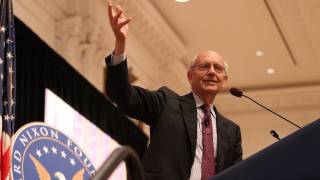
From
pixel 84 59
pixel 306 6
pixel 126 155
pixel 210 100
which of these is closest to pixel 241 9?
pixel 306 6

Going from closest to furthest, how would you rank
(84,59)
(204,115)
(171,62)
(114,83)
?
1. (114,83)
2. (204,115)
3. (84,59)
4. (171,62)

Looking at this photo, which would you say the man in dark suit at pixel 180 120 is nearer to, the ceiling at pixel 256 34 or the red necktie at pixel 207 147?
the red necktie at pixel 207 147

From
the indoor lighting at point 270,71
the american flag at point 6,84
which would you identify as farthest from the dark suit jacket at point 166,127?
the indoor lighting at point 270,71

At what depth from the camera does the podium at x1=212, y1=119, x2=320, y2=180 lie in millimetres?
2082

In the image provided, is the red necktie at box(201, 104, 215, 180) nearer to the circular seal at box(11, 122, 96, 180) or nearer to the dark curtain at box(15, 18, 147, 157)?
the circular seal at box(11, 122, 96, 180)

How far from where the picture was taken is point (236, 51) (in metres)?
10.8

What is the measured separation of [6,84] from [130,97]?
1747 mm

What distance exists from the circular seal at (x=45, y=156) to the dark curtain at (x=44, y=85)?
95 centimetres

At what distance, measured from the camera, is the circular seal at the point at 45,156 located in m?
4.52

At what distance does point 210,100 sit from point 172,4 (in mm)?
6042

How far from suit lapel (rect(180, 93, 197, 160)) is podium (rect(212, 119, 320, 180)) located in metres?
1.00

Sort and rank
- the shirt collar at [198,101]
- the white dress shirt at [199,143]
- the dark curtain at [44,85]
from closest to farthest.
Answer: the white dress shirt at [199,143], the shirt collar at [198,101], the dark curtain at [44,85]

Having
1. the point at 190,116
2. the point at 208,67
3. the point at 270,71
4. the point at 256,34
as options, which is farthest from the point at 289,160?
the point at 270,71

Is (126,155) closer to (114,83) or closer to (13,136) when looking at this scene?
(114,83)
